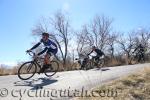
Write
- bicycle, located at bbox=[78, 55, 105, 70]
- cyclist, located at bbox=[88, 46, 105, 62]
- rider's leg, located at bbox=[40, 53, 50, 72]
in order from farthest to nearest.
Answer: bicycle, located at bbox=[78, 55, 105, 70], cyclist, located at bbox=[88, 46, 105, 62], rider's leg, located at bbox=[40, 53, 50, 72]

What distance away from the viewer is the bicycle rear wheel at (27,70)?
1282cm

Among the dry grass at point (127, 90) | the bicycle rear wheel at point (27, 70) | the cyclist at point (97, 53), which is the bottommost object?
the dry grass at point (127, 90)

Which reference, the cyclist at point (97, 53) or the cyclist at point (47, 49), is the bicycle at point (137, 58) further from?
the cyclist at point (47, 49)

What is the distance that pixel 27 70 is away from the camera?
13094mm

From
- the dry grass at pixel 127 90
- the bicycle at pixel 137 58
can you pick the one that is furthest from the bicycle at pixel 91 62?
the dry grass at pixel 127 90

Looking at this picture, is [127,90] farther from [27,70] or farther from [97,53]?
[97,53]

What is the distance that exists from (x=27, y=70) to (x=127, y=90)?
528 cm

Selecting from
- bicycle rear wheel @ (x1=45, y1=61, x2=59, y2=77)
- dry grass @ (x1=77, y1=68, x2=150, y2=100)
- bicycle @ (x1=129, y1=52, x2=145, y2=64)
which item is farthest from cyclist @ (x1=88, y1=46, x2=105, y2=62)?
dry grass @ (x1=77, y1=68, x2=150, y2=100)

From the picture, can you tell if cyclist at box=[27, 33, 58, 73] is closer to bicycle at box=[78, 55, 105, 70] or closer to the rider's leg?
the rider's leg

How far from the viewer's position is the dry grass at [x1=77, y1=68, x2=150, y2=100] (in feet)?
27.5

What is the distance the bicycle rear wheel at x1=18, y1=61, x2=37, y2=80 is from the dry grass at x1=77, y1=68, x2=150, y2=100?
4251 millimetres

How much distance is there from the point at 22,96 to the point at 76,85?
2.59m

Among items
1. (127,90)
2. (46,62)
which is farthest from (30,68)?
(127,90)

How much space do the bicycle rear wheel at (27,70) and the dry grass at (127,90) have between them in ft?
13.9
